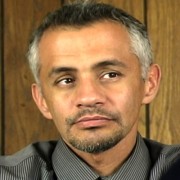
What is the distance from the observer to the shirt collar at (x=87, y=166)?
114 centimetres

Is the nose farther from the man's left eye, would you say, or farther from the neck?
the neck

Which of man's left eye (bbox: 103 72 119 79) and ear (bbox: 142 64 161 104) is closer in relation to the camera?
man's left eye (bbox: 103 72 119 79)

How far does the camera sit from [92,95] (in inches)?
41.3

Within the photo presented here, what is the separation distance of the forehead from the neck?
19 cm

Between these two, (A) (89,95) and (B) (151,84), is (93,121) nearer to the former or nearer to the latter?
(A) (89,95)

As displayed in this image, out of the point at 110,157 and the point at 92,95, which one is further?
the point at 110,157

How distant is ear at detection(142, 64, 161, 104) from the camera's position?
1.21 m

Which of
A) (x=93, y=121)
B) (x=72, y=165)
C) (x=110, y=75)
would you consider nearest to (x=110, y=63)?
(x=110, y=75)

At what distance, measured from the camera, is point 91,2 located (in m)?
1.22

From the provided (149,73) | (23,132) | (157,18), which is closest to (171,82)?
(157,18)

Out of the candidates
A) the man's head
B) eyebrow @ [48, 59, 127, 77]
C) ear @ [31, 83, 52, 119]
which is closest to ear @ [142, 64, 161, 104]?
the man's head

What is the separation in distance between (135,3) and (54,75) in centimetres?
51

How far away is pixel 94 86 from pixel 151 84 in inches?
7.7

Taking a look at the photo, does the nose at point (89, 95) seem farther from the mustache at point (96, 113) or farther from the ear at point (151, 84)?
the ear at point (151, 84)
